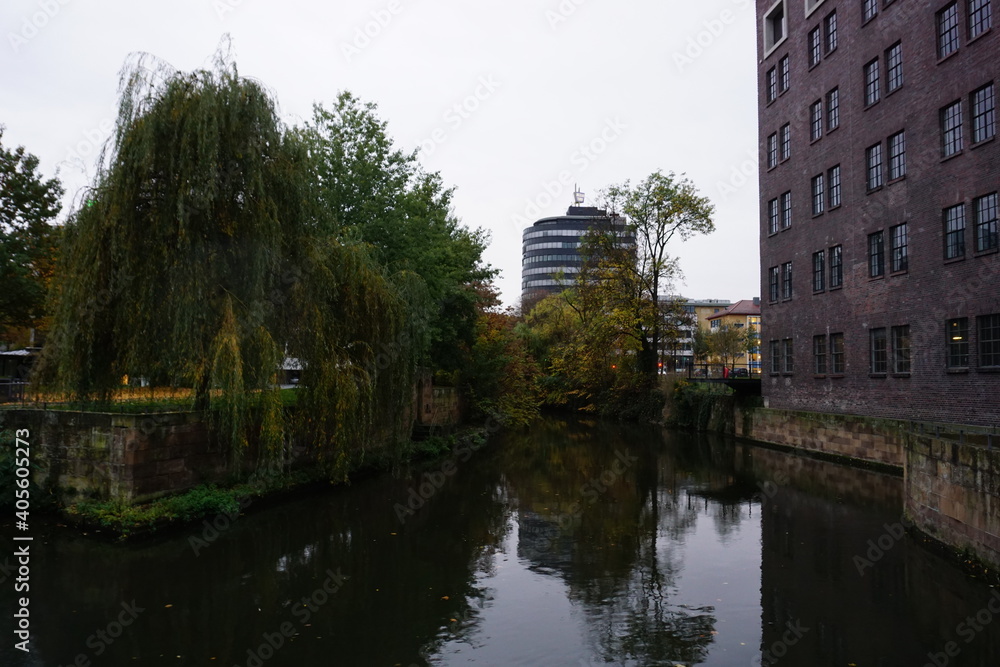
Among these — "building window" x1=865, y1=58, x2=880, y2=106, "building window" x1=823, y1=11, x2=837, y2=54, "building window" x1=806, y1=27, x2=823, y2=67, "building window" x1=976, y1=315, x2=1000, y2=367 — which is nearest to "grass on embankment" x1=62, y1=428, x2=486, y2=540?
"building window" x1=976, y1=315, x2=1000, y2=367

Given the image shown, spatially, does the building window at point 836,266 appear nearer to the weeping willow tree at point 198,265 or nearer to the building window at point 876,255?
the building window at point 876,255

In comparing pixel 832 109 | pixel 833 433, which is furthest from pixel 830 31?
pixel 833 433

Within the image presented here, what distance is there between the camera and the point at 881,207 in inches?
949

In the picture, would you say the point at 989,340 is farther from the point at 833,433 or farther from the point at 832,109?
the point at 832,109

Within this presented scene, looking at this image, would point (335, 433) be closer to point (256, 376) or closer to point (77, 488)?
point (256, 376)

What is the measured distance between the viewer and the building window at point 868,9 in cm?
2483

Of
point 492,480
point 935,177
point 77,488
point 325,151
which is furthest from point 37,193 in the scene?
point 935,177

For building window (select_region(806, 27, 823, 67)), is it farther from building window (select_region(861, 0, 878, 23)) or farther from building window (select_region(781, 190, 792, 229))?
building window (select_region(781, 190, 792, 229))

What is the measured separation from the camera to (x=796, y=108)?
30.6 metres

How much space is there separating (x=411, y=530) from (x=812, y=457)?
1818 centimetres

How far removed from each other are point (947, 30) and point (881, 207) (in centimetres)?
567

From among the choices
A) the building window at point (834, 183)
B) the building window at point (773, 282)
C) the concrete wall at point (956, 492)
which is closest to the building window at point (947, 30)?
the building window at point (834, 183)

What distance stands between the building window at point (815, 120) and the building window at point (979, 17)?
844 centimetres

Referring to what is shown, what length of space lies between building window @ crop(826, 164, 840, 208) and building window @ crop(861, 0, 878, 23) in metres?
5.21
